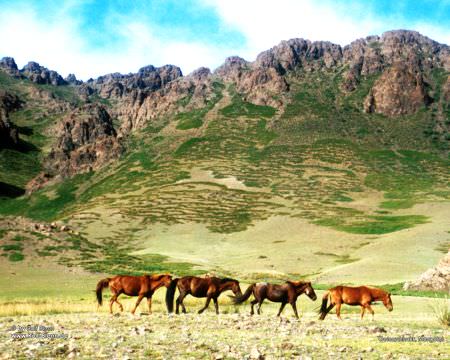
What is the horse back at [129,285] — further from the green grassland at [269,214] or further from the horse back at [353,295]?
the green grassland at [269,214]

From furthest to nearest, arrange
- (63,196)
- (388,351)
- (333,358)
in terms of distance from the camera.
Answer: (63,196)
(388,351)
(333,358)

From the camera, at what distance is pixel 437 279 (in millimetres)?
35406

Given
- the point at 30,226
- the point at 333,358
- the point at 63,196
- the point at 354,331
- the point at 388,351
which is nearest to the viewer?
the point at 333,358

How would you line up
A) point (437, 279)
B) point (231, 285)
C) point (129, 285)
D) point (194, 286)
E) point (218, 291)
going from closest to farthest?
point (129, 285)
point (194, 286)
point (218, 291)
point (231, 285)
point (437, 279)

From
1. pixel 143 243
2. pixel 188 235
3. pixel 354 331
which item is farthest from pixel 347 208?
pixel 354 331

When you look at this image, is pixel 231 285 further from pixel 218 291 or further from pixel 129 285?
pixel 129 285

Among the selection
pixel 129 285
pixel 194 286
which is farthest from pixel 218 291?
pixel 129 285

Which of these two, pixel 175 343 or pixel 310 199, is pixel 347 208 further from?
pixel 175 343

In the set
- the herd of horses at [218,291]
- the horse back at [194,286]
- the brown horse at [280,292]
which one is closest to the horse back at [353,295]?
the herd of horses at [218,291]

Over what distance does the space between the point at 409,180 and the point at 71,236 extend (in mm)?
140618

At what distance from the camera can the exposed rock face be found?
115 ft

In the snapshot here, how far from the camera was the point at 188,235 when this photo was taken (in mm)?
106500

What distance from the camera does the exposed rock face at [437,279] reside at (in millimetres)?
35062

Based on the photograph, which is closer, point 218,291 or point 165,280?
point 165,280
